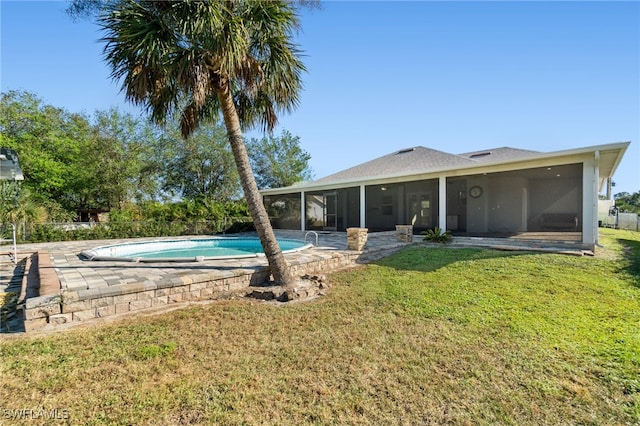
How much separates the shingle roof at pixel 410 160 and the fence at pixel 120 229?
247 inches

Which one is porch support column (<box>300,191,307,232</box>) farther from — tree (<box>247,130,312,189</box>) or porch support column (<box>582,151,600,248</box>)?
porch support column (<box>582,151,600,248</box>)

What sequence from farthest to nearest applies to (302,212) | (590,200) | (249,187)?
(302,212) → (590,200) → (249,187)

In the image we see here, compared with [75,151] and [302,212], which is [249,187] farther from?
[75,151]

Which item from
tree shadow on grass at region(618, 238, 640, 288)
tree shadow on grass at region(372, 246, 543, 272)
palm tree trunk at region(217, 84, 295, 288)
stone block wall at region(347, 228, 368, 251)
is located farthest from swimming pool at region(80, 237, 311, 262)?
tree shadow on grass at region(618, 238, 640, 288)

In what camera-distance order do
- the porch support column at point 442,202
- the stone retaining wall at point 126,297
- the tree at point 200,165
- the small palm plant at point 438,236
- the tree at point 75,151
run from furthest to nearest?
1. the tree at point 200,165
2. the tree at point 75,151
3. the porch support column at point 442,202
4. the small palm plant at point 438,236
5. the stone retaining wall at point 126,297

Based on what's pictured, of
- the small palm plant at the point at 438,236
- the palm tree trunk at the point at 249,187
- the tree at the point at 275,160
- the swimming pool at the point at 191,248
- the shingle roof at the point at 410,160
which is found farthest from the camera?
the tree at the point at 275,160

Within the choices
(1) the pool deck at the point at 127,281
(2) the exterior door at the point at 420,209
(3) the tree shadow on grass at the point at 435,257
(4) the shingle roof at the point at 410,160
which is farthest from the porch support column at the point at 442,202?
(4) the shingle roof at the point at 410,160

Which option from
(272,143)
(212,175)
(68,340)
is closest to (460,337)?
(68,340)

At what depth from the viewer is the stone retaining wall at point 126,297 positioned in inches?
162

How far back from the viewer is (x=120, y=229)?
14773 mm

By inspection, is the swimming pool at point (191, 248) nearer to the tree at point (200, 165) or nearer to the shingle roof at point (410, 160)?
the shingle roof at point (410, 160)

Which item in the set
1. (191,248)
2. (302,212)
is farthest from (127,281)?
(302,212)

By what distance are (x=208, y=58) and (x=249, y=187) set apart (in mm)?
2468

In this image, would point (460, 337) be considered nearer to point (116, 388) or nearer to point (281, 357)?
point (281, 357)
